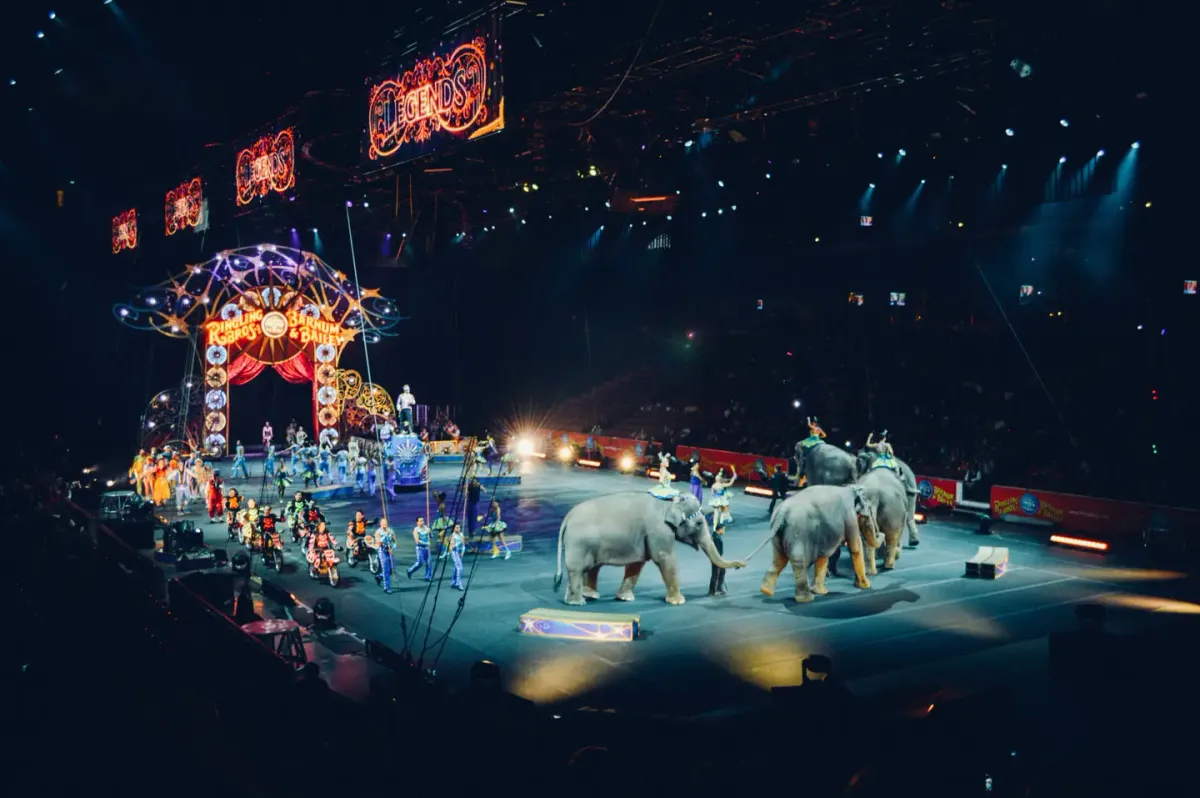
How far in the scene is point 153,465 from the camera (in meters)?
21.4

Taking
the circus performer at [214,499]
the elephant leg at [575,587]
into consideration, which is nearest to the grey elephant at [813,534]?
the elephant leg at [575,587]

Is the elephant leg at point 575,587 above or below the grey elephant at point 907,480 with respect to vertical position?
below

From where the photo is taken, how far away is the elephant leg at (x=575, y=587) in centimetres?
1221

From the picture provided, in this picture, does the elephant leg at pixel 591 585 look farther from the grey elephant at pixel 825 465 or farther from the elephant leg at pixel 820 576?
the grey elephant at pixel 825 465

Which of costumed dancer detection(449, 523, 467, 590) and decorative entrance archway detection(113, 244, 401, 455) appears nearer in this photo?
costumed dancer detection(449, 523, 467, 590)

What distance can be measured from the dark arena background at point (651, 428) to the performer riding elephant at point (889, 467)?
0.13 metres

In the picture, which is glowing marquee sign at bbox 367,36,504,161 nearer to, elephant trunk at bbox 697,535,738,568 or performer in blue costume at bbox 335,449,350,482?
elephant trunk at bbox 697,535,738,568

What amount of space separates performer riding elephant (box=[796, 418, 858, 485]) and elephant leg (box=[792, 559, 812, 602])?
13.4 ft

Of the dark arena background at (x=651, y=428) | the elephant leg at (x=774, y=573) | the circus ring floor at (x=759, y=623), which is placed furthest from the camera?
the elephant leg at (x=774, y=573)

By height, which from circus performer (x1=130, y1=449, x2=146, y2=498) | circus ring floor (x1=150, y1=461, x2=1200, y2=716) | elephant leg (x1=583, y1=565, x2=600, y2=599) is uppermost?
circus performer (x1=130, y1=449, x2=146, y2=498)

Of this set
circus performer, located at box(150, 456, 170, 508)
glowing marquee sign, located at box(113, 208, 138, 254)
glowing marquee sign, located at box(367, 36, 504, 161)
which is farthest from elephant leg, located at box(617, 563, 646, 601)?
glowing marquee sign, located at box(113, 208, 138, 254)

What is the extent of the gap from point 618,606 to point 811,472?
5783 millimetres

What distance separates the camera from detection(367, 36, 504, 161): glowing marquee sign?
1040 cm

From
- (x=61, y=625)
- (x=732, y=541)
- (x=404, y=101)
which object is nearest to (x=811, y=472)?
(x=732, y=541)
